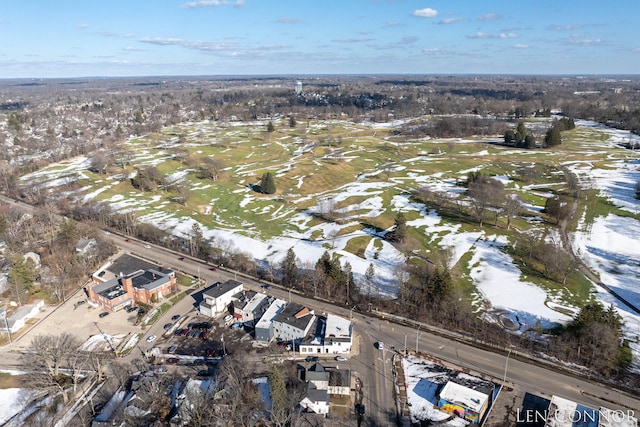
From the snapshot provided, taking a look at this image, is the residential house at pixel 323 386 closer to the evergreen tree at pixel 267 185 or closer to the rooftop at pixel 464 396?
the rooftop at pixel 464 396

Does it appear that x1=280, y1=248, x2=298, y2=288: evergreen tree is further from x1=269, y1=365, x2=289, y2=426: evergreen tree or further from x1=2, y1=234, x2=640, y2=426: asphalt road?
x1=269, y1=365, x2=289, y2=426: evergreen tree

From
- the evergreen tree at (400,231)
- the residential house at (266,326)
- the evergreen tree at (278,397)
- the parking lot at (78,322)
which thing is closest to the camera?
the evergreen tree at (278,397)

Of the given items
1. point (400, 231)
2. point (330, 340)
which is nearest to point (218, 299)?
point (330, 340)

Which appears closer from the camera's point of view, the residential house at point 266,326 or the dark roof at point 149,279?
the residential house at point 266,326

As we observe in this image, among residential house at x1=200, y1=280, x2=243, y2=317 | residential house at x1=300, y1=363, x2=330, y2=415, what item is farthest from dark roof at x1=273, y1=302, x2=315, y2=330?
residential house at x1=200, y1=280, x2=243, y2=317

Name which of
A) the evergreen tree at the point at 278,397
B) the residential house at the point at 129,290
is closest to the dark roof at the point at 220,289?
the residential house at the point at 129,290

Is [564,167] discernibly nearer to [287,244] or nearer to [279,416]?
[287,244]

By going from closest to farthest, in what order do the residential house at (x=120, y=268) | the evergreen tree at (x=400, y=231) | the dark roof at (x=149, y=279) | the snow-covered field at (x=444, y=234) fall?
the dark roof at (x=149, y=279)
the snow-covered field at (x=444, y=234)
the residential house at (x=120, y=268)
the evergreen tree at (x=400, y=231)
